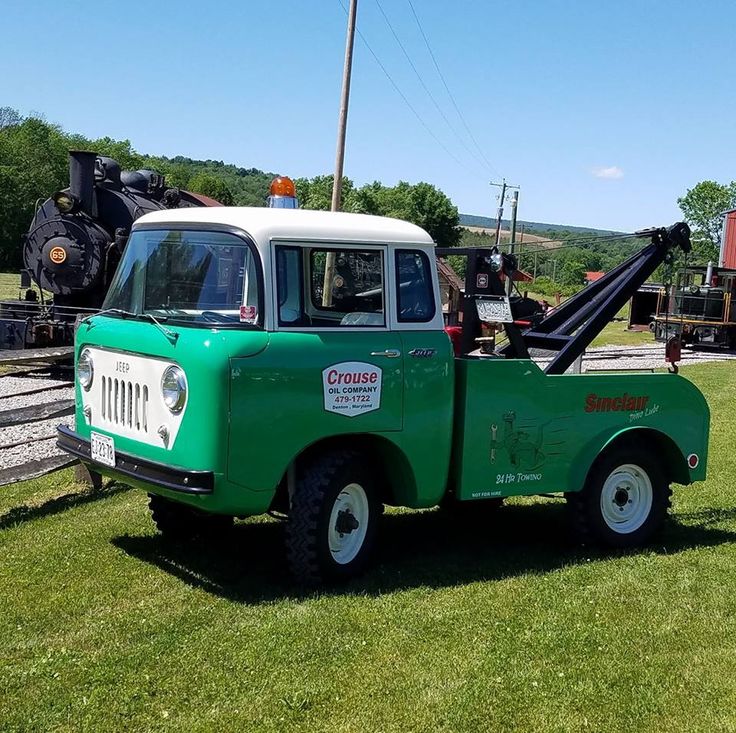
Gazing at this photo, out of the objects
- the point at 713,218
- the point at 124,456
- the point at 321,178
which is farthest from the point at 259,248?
the point at 713,218

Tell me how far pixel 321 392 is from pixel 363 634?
1435mm

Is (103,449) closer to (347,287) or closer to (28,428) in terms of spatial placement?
(347,287)

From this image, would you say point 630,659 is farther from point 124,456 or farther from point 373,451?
point 124,456

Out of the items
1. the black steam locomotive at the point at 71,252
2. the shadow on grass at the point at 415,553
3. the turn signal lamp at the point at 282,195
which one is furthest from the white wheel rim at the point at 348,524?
the black steam locomotive at the point at 71,252

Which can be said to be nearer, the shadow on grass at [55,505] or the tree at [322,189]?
the shadow on grass at [55,505]

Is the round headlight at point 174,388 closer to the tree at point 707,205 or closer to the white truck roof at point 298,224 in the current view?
the white truck roof at point 298,224

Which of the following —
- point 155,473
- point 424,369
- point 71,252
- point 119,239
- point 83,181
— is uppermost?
point 83,181

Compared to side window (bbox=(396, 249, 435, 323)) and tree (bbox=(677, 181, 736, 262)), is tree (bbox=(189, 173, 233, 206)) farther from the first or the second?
side window (bbox=(396, 249, 435, 323))

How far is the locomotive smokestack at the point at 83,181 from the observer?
16.5 metres

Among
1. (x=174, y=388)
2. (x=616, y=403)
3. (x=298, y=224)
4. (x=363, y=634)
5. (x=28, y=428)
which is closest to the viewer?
(x=363, y=634)

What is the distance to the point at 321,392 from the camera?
18.5 ft

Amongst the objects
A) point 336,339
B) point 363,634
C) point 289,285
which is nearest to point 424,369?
point 336,339

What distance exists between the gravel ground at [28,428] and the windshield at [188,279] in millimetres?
3412

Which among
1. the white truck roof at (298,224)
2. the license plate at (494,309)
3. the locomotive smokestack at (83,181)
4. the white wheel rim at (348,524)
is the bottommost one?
the white wheel rim at (348,524)
